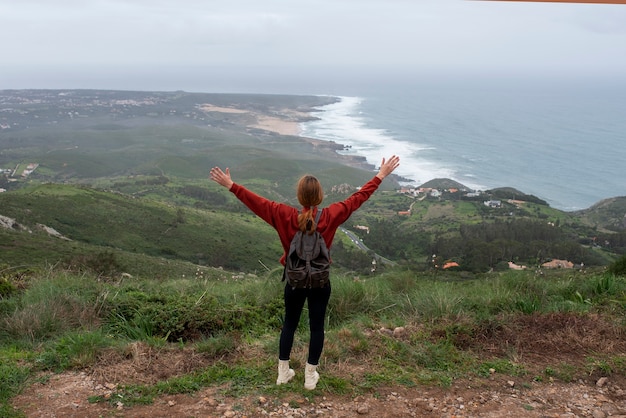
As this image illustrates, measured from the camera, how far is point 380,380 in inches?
131

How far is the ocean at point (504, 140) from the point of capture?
80.1 m

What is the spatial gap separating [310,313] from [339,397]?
628mm

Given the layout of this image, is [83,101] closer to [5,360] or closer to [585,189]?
[585,189]

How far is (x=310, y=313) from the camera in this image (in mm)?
3049

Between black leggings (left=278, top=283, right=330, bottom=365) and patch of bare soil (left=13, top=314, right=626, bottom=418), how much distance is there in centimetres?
30

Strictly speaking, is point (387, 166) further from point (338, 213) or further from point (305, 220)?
point (305, 220)

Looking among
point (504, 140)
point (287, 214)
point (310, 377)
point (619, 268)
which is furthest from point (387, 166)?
point (504, 140)

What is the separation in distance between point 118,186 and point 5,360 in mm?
72902

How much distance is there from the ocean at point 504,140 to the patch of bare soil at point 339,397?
246 feet

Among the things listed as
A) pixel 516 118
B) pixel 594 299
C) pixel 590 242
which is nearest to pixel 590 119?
pixel 516 118

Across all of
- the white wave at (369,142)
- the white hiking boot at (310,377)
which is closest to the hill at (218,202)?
the white wave at (369,142)

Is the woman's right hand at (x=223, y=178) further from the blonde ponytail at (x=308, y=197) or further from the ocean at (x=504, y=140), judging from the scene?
the ocean at (x=504, y=140)

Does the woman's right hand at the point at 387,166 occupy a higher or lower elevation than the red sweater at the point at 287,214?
higher

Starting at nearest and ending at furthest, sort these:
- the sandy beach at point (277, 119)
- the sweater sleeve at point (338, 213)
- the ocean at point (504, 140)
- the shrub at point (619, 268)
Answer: the sweater sleeve at point (338, 213) → the shrub at point (619, 268) → the ocean at point (504, 140) → the sandy beach at point (277, 119)
